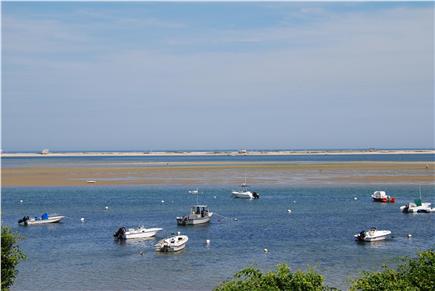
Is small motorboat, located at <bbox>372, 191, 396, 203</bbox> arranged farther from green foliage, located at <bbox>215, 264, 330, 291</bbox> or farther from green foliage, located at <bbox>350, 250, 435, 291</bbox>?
green foliage, located at <bbox>215, 264, 330, 291</bbox>

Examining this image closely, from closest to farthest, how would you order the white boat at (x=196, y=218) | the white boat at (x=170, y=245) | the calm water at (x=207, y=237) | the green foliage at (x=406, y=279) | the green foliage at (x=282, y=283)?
the green foliage at (x=282, y=283)
the green foliage at (x=406, y=279)
the calm water at (x=207, y=237)
the white boat at (x=170, y=245)
the white boat at (x=196, y=218)

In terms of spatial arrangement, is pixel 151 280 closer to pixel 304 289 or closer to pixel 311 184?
pixel 304 289

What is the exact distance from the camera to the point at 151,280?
1221 inches

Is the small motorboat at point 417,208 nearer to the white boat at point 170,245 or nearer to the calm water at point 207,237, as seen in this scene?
the calm water at point 207,237

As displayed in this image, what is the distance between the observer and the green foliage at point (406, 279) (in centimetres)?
1681

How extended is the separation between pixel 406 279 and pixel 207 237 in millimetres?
27128

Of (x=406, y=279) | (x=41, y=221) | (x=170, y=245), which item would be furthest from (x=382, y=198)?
(x=406, y=279)

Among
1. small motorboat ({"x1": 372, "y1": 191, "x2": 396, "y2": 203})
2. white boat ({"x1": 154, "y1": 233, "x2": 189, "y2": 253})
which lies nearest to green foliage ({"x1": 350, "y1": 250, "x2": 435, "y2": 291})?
white boat ({"x1": 154, "y1": 233, "x2": 189, "y2": 253})

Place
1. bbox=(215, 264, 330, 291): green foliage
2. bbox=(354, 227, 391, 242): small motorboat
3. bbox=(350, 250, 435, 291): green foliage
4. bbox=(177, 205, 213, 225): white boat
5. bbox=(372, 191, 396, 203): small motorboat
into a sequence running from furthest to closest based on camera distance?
bbox=(372, 191, 396, 203): small motorboat < bbox=(177, 205, 213, 225): white boat < bbox=(354, 227, 391, 242): small motorboat < bbox=(350, 250, 435, 291): green foliage < bbox=(215, 264, 330, 291): green foliage

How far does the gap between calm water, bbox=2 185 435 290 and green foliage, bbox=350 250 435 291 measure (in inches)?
434

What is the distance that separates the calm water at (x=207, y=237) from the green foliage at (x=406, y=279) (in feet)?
36.1

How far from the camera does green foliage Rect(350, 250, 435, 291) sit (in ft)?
55.2

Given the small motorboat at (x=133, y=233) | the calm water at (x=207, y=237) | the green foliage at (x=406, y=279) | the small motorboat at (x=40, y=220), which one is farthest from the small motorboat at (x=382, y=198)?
the green foliage at (x=406, y=279)

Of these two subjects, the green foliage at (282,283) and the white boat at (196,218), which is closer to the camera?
the green foliage at (282,283)
